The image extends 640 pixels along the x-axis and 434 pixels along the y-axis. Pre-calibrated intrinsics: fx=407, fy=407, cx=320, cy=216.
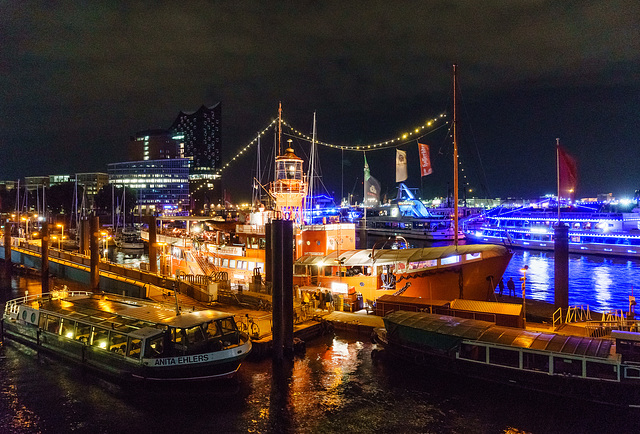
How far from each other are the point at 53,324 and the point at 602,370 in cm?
2676

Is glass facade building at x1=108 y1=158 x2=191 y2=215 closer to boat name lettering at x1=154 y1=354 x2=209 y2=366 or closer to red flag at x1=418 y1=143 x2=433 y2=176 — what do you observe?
red flag at x1=418 y1=143 x2=433 y2=176

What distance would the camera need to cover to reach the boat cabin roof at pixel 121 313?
18438 mm

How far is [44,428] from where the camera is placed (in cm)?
1532

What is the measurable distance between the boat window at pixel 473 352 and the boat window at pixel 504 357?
40 centimetres

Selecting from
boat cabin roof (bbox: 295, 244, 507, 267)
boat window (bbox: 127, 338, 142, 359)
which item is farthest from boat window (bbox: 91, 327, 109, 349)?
boat cabin roof (bbox: 295, 244, 507, 267)

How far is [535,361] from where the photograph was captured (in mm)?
16562

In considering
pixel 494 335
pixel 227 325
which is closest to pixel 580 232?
pixel 494 335

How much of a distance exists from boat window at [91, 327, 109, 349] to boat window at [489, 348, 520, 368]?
17.8 m

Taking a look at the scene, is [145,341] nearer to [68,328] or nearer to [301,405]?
[301,405]

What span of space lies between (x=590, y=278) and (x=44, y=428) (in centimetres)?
5276

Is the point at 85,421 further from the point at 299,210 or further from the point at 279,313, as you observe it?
the point at 299,210

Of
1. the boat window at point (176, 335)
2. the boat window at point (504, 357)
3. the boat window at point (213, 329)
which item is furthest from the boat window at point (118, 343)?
the boat window at point (504, 357)

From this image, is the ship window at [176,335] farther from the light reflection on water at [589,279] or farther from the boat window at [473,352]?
the light reflection on water at [589,279]

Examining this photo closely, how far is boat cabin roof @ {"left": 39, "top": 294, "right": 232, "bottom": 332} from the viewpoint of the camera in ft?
60.5
